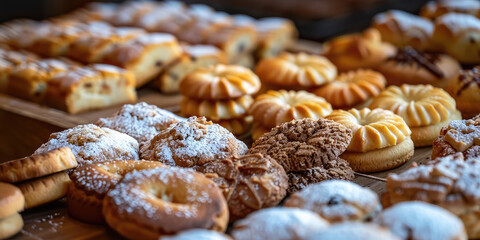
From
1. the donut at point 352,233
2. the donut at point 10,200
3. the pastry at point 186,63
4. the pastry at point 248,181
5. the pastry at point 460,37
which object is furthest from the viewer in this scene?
the pastry at point 186,63

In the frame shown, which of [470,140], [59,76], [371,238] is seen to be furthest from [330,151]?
[59,76]

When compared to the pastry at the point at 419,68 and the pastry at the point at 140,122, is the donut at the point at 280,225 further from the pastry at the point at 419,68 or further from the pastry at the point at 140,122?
the pastry at the point at 419,68

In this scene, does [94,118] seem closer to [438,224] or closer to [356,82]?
[356,82]

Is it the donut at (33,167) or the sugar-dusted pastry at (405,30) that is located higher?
the donut at (33,167)

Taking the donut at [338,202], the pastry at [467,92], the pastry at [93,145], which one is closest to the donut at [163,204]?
the donut at [338,202]

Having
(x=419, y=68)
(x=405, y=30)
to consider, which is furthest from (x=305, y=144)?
(x=405, y=30)

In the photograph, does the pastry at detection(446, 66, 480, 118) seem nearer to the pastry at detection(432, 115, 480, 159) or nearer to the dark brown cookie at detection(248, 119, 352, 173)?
the pastry at detection(432, 115, 480, 159)

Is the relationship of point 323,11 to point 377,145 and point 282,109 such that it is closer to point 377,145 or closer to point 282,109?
point 282,109
